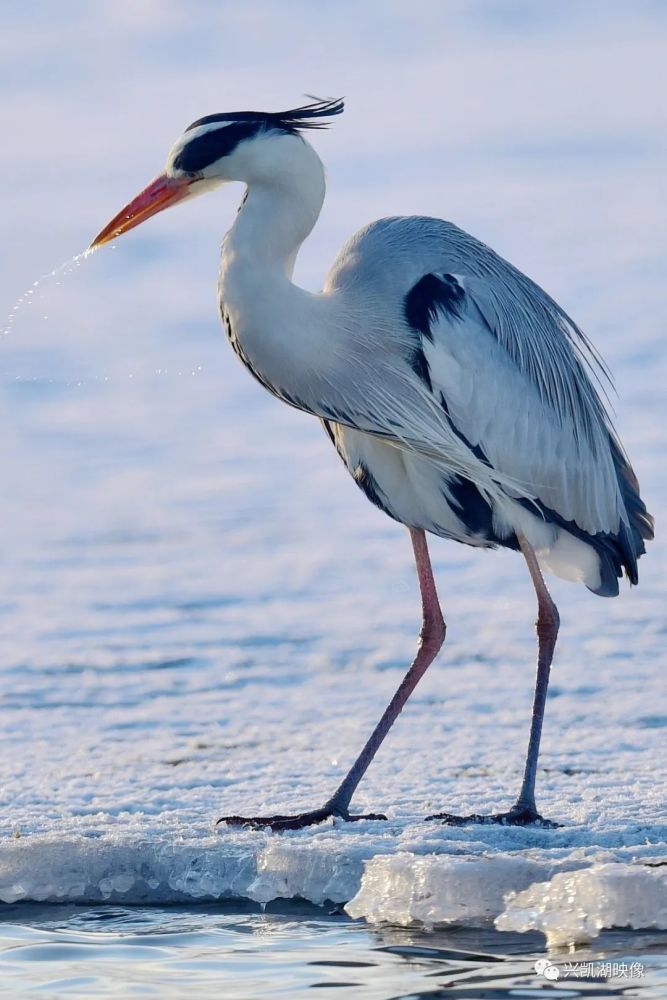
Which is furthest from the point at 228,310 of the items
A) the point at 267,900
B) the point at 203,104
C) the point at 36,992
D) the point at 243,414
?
the point at 203,104

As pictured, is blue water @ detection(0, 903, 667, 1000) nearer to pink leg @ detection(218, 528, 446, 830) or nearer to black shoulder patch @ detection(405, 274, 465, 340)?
pink leg @ detection(218, 528, 446, 830)

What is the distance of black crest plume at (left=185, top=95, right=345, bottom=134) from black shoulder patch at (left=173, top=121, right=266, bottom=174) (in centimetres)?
2

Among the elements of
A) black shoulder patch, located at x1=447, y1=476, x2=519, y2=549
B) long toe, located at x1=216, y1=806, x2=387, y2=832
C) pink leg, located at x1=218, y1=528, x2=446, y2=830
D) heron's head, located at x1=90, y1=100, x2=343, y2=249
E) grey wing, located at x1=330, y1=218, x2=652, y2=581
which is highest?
heron's head, located at x1=90, y1=100, x2=343, y2=249

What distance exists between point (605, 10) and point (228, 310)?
1645 cm

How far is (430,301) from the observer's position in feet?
15.9

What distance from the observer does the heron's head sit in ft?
15.4

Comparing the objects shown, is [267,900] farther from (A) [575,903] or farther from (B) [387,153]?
(B) [387,153]

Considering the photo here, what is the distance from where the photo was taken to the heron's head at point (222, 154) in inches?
184

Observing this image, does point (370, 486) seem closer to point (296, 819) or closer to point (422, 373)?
point (422, 373)

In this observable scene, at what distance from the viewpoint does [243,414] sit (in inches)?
432

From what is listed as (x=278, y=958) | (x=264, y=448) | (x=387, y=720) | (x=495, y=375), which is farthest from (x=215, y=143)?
(x=264, y=448)

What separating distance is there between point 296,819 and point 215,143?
1.86m

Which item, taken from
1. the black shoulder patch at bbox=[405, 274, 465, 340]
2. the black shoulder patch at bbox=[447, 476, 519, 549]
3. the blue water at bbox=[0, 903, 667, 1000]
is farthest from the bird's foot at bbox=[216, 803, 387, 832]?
the black shoulder patch at bbox=[405, 274, 465, 340]

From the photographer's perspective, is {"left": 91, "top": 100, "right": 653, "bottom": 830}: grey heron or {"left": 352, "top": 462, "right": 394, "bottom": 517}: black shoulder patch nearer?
{"left": 91, "top": 100, "right": 653, "bottom": 830}: grey heron
